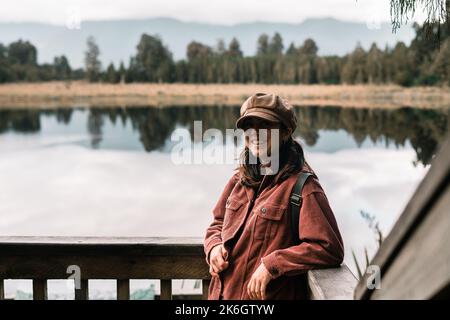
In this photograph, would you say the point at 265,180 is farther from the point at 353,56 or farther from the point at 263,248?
the point at 353,56

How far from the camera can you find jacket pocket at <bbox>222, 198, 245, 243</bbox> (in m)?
1.55

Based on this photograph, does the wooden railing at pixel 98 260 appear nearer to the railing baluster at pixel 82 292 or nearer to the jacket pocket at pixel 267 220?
the railing baluster at pixel 82 292

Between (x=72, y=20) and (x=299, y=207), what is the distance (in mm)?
1402

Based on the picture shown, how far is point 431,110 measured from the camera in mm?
46031

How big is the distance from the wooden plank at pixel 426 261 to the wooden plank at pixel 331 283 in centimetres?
55

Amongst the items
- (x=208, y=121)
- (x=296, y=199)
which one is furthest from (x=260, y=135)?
(x=208, y=121)

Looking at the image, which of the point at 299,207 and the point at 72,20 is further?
the point at 72,20

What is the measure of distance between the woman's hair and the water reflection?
35258 millimetres

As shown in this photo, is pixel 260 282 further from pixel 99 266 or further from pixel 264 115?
pixel 99 266

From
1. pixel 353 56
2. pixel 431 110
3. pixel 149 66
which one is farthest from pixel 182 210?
pixel 431 110

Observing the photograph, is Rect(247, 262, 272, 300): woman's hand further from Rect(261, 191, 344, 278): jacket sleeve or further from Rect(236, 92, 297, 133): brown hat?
Rect(236, 92, 297, 133): brown hat

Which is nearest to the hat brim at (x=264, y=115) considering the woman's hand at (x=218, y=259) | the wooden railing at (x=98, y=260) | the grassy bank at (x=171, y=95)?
the woman's hand at (x=218, y=259)

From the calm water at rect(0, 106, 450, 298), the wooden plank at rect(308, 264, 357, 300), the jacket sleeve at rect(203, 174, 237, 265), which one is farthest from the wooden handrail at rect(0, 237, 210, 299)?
the calm water at rect(0, 106, 450, 298)
